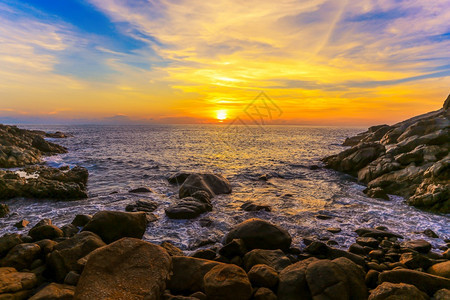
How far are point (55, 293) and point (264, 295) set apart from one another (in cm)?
433

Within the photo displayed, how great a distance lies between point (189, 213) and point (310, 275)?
22.9 feet

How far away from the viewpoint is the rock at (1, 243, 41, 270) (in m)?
6.20

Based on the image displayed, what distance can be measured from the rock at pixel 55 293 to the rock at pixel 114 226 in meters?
2.91

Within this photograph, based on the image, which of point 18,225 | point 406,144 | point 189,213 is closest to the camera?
point 18,225

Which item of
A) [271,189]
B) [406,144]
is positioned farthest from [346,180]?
[271,189]

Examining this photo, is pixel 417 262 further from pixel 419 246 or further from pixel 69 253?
pixel 69 253

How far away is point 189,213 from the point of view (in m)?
11.4

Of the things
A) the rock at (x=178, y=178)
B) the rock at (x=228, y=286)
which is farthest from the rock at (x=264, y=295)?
the rock at (x=178, y=178)

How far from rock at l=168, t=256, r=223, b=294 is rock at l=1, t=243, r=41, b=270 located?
3900 millimetres

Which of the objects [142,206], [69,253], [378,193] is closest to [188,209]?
[142,206]

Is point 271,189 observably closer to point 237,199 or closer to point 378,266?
point 237,199

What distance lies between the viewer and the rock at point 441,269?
19.4 ft

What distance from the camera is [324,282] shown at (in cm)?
521

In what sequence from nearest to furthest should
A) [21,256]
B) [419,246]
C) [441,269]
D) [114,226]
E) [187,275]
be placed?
[187,275]
[441,269]
[21,256]
[419,246]
[114,226]
